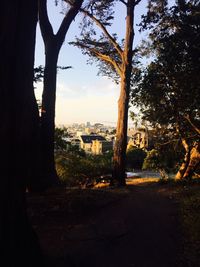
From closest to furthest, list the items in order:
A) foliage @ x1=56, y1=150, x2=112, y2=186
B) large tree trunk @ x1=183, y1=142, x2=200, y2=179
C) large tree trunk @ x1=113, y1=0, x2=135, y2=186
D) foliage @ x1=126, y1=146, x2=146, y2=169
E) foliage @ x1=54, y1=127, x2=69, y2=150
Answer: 1. large tree trunk @ x1=113, y1=0, x2=135, y2=186
2. foliage @ x1=56, y1=150, x2=112, y2=186
3. large tree trunk @ x1=183, y1=142, x2=200, y2=179
4. foliage @ x1=54, y1=127, x2=69, y2=150
5. foliage @ x1=126, y1=146, x2=146, y2=169

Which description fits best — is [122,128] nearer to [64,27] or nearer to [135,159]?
[64,27]

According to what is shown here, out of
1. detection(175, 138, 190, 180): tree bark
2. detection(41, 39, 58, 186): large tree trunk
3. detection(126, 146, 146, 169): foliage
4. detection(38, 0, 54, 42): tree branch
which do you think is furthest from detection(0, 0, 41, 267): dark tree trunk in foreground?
detection(126, 146, 146, 169): foliage

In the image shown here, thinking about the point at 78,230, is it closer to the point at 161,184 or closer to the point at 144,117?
the point at 161,184

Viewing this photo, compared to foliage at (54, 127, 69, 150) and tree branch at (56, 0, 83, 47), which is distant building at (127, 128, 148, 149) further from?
tree branch at (56, 0, 83, 47)

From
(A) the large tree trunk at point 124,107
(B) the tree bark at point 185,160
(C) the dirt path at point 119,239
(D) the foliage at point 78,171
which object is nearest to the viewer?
(C) the dirt path at point 119,239

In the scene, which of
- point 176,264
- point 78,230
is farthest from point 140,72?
point 176,264

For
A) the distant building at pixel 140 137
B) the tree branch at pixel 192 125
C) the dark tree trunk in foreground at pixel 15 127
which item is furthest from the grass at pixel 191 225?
the distant building at pixel 140 137

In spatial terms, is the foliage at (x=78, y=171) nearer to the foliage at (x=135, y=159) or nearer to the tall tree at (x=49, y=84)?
the tall tree at (x=49, y=84)

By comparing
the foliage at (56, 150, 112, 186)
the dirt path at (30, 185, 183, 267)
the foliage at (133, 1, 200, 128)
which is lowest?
the dirt path at (30, 185, 183, 267)

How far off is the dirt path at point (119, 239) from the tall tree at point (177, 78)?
224 inches

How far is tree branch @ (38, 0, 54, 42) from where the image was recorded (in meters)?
→ 11.8

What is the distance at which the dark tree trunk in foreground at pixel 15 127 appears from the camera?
184 inches

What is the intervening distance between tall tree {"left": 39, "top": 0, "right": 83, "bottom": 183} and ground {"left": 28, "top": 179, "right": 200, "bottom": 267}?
1.85m

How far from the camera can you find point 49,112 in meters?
11.8
